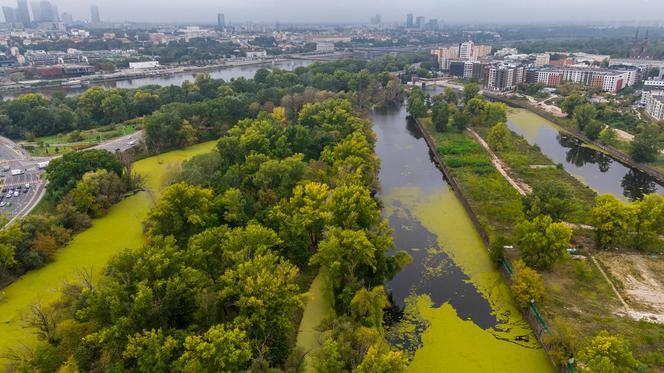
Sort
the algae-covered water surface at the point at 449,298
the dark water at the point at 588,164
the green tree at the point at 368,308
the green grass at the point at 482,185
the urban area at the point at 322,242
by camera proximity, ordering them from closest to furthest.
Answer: the urban area at the point at 322,242 < the green tree at the point at 368,308 < the algae-covered water surface at the point at 449,298 < the green grass at the point at 482,185 < the dark water at the point at 588,164

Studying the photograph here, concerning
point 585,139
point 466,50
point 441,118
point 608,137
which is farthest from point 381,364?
point 466,50

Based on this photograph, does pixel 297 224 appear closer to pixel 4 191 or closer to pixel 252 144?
pixel 252 144

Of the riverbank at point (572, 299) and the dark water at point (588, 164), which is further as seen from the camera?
the dark water at point (588, 164)

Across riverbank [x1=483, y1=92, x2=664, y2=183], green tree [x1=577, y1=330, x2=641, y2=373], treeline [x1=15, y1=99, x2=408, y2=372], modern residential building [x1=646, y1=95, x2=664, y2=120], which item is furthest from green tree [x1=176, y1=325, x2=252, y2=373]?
modern residential building [x1=646, y1=95, x2=664, y2=120]

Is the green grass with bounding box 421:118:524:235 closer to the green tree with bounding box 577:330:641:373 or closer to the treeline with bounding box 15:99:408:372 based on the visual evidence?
the treeline with bounding box 15:99:408:372

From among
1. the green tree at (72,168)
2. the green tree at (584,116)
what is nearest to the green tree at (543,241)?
the green tree at (72,168)

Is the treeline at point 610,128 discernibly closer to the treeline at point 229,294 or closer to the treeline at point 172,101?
the treeline at point 172,101

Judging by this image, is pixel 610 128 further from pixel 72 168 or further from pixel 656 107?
pixel 72 168

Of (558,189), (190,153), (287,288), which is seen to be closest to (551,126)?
(558,189)
